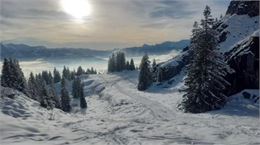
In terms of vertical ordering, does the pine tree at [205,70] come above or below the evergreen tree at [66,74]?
above

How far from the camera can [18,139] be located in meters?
20.5

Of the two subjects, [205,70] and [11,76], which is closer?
[205,70]

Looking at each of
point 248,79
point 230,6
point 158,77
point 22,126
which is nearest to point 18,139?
point 22,126

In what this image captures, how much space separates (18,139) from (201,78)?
2750cm

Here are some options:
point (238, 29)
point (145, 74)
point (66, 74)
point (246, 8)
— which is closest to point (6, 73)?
point (145, 74)

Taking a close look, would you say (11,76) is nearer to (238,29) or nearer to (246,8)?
(238,29)

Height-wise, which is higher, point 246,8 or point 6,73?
point 246,8

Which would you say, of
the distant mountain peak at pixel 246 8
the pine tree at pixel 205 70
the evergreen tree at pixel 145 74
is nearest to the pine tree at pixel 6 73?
the pine tree at pixel 205 70

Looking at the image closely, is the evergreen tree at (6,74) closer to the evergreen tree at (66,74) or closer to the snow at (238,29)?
the snow at (238,29)

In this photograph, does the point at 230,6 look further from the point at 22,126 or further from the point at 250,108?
the point at 22,126

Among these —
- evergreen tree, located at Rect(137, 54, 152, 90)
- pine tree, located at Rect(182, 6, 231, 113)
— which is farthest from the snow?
pine tree, located at Rect(182, 6, 231, 113)

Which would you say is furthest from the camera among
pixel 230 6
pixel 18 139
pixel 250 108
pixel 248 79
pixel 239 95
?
pixel 230 6

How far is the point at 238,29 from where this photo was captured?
78.3m

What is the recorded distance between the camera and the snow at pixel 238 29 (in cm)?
7417
